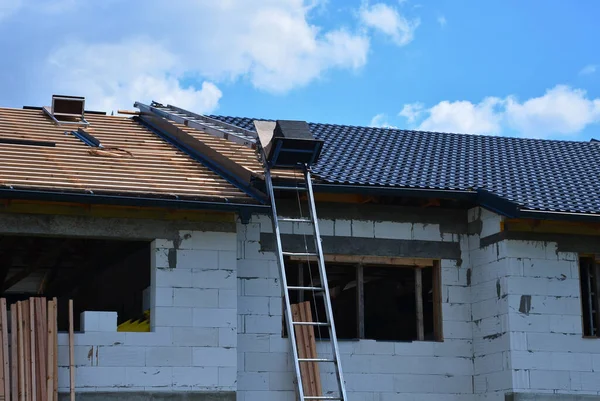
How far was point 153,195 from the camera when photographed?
1377 cm

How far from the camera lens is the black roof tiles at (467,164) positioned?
15.8m

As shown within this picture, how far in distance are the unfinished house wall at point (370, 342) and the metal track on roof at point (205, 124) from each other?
6.78 feet

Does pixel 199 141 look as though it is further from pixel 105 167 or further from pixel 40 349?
pixel 40 349

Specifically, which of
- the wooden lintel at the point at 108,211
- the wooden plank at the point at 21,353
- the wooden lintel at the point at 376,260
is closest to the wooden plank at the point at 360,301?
the wooden lintel at the point at 376,260

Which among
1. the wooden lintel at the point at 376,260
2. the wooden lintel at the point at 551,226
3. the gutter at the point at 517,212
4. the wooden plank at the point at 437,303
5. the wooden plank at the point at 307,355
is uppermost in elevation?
the gutter at the point at 517,212

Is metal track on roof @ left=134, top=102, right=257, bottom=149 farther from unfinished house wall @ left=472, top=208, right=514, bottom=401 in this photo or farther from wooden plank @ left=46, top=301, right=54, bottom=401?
wooden plank @ left=46, top=301, right=54, bottom=401

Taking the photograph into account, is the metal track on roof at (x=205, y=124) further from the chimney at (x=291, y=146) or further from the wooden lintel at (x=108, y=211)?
the wooden lintel at (x=108, y=211)

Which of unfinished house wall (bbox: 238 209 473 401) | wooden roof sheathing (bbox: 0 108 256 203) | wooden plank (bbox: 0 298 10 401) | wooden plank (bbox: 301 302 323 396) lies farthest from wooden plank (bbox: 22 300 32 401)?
wooden plank (bbox: 301 302 323 396)

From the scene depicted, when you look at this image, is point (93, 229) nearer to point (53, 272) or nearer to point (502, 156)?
point (53, 272)

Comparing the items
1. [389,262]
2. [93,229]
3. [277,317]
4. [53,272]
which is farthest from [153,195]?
[53,272]

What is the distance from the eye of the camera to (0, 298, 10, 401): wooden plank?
40.9 ft

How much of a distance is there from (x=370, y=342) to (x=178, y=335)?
130 inches

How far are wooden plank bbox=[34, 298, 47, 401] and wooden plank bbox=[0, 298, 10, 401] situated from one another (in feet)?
1.25

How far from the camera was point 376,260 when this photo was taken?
16.0 meters
